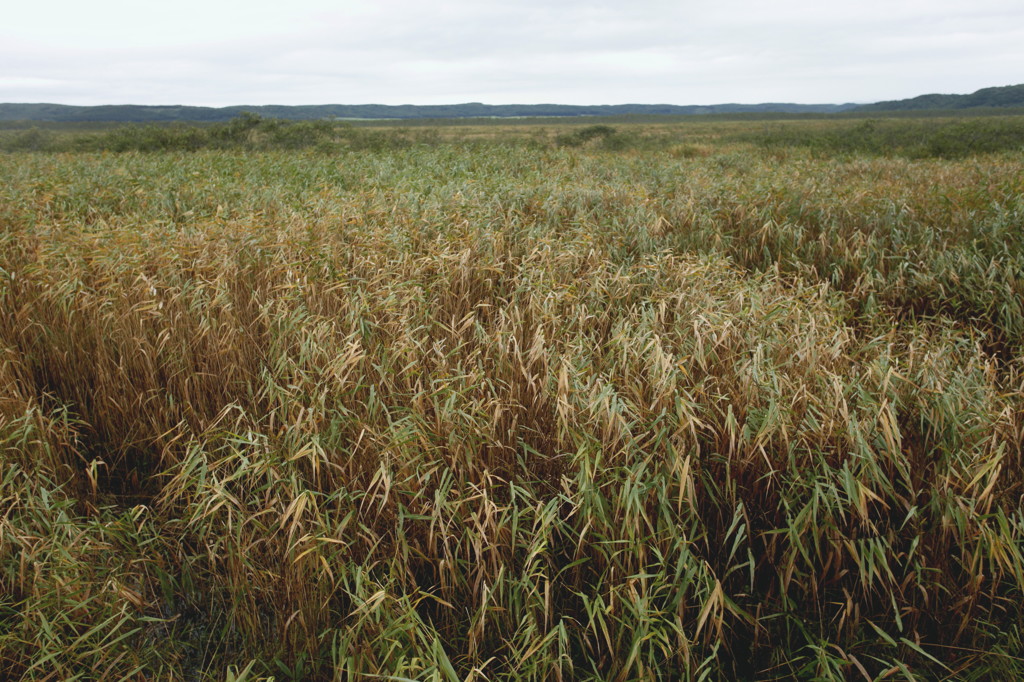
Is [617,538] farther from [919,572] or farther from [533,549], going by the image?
[919,572]

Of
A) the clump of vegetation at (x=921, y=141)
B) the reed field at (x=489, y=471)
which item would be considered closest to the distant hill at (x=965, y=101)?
the clump of vegetation at (x=921, y=141)

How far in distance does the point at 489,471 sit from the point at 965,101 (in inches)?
5074

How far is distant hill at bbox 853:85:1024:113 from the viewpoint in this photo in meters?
92.8

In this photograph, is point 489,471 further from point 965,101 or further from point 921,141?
point 965,101

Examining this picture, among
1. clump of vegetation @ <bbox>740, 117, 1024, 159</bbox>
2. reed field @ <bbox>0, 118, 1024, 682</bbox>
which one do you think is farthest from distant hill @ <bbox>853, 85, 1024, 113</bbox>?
reed field @ <bbox>0, 118, 1024, 682</bbox>

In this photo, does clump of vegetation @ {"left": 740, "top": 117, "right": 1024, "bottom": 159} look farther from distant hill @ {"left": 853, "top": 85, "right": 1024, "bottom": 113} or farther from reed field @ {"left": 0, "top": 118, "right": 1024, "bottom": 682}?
distant hill @ {"left": 853, "top": 85, "right": 1024, "bottom": 113}

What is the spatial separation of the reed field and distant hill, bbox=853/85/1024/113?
113 m

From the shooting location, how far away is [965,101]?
97938mm

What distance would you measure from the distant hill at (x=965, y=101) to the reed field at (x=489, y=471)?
370 feet

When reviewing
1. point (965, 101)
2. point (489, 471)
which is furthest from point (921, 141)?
point (965, 101)

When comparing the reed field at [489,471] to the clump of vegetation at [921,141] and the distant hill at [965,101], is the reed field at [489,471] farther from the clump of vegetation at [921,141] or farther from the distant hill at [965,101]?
the distant hill at [965,101]

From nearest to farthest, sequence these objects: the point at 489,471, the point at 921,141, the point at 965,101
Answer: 1. the point at 489,471
2. the point at 921,141
3. the point at 965,101

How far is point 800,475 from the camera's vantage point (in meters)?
3.02

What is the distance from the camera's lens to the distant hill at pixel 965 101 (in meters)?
92.8
